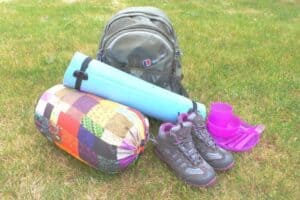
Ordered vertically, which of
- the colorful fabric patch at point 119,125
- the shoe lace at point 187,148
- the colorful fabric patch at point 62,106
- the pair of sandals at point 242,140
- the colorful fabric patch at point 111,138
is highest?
the colorful fabric patch at point 119,125

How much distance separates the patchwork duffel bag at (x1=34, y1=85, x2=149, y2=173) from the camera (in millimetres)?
2691

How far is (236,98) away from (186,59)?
2.73ft

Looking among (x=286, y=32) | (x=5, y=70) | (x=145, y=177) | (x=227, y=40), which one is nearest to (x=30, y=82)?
(x=5, y=70)

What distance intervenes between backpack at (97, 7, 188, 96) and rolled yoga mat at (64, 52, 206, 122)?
0.11 m

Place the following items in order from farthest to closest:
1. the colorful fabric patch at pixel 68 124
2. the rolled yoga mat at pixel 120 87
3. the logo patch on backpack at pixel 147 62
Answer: the logo patch on backpack at pixel 147 62 → the rolled yoga mat at pixel 120 87 → the colorful fabric patch at pixel 68 124

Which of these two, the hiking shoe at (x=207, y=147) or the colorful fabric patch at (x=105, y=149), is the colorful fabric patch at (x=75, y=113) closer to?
the colorful fabric patch at (x=105, y=149)

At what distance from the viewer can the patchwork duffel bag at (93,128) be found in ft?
8.83

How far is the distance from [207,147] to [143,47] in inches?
28.5

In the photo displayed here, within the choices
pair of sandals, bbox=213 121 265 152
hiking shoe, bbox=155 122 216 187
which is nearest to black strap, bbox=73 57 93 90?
hiking shoe, bbox=155 122 216 187

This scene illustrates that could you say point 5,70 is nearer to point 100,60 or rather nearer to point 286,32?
point 100,60

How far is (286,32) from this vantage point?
5.46 m

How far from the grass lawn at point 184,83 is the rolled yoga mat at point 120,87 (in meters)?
0.25

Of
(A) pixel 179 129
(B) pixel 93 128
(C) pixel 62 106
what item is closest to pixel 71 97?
(C) pixel 62 106

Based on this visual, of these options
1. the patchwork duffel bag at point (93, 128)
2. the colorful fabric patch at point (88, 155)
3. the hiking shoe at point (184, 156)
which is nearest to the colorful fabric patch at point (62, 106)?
the patchwork duffel bag at point (93, 128)
